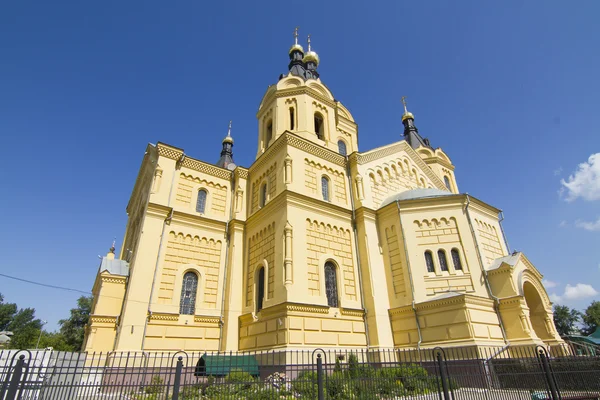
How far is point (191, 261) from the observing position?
18422 millimetres

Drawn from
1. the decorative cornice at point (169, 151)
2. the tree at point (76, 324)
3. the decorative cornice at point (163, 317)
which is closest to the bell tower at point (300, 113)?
the decorative cornice at point (169, 151)

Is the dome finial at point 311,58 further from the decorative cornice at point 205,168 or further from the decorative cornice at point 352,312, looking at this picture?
the decorative cornice at point 352,312

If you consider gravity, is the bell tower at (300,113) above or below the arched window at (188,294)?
above

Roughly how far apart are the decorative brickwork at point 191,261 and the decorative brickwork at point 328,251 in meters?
5.75

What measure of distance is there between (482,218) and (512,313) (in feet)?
18.2

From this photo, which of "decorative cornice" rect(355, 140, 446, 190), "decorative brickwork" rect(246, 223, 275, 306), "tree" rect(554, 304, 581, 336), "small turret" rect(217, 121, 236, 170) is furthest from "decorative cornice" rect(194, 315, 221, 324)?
"tree" rect(554, 304, 581, 336)

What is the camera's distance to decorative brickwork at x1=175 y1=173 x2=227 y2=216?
19.8 m

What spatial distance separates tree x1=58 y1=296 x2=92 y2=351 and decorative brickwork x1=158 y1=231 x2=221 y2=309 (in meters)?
33.0

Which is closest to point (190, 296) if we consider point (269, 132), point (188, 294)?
point (188, 294)

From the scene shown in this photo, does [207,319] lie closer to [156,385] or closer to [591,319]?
[156,385]

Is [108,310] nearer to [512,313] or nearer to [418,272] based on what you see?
[418,272]

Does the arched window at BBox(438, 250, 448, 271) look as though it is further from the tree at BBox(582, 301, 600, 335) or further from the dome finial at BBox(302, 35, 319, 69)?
the tree at BBox(582, 301, 600, 335)

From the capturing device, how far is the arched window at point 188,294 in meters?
17.3

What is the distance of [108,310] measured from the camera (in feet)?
52.5
